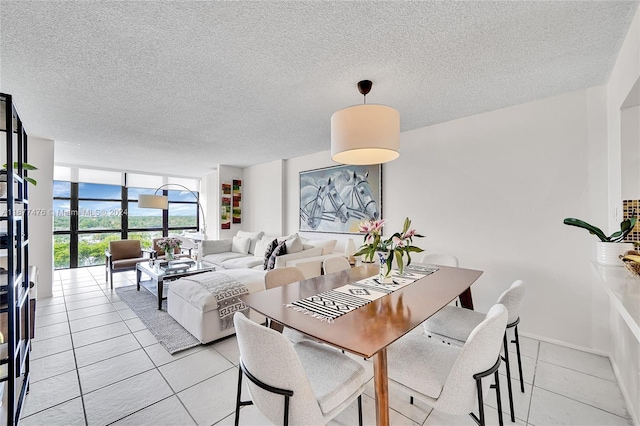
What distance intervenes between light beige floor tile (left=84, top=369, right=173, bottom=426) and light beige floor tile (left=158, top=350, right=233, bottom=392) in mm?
65

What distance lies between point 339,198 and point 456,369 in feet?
11.4

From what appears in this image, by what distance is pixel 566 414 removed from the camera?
5.51ft

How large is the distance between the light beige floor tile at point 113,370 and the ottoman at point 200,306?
0.46m

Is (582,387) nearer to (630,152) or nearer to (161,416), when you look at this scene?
(630,152)

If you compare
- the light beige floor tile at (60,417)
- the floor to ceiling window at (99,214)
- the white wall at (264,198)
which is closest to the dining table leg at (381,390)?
the light beige floor tile at (60,417)

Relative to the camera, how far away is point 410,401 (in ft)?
5.90

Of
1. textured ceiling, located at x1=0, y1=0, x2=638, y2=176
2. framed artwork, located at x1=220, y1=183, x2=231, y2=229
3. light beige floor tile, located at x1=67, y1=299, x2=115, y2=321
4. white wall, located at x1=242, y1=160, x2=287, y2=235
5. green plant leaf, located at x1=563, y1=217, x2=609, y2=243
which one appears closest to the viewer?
textured ceiling, located at x1=0, y1=0, x2=638, y2=176

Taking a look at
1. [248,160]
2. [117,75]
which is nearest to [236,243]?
[248,160]

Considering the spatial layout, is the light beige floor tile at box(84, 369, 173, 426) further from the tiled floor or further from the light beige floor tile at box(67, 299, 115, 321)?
the light beige floor tile at box(67, 299, 115, 321)

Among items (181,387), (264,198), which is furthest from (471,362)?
(264,198)

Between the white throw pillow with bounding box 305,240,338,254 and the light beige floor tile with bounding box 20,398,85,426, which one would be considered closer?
the light beige floor tile with bounding box 20,398,85,426

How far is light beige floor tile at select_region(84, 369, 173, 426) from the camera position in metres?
1.69

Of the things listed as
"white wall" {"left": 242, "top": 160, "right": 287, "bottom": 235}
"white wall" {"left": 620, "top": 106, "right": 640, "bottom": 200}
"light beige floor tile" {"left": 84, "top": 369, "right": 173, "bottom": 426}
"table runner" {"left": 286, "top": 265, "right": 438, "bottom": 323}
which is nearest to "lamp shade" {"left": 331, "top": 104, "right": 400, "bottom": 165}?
"table runner" {"left": 286, "top": 265, "right": 438, "bottom": 323}

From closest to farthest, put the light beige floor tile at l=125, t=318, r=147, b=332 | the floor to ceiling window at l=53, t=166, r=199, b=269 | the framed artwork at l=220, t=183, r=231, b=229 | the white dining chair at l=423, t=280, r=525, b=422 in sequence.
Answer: the white dining chair at l=423, t=280, r=525, b=422 → the light beige floor tile at l=125, t=318, r=147, b=332 → the floor to ceiling window at l=53, t=166, r=199, b=269 → the framed artwork at l=220, t=183, r=231, b=229
